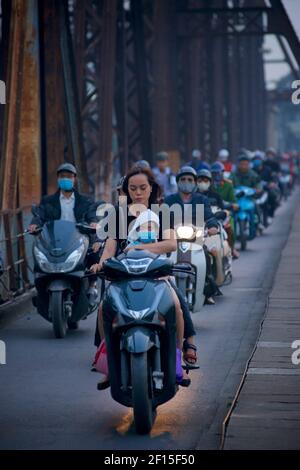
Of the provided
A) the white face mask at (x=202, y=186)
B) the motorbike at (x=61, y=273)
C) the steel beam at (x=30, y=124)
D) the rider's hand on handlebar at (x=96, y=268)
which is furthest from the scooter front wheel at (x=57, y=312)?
the white face mask at (x=202, y=186)

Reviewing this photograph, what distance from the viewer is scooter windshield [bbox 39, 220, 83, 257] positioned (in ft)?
37.8

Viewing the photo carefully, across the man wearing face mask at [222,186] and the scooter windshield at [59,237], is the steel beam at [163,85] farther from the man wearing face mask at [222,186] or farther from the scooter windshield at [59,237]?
the scooter windshield at [59,237]

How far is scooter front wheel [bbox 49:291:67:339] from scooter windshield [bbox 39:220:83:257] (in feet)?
1.31

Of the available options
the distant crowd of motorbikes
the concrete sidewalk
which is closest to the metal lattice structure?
the distant crowd of motorbikes

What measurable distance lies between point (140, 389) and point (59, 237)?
174 inches

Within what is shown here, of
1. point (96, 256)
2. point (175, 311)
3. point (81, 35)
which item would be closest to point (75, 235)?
point (96, 256)

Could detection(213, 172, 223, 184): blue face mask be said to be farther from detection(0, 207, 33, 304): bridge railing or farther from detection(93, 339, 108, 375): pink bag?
detection(93, 339, 108, 375): pink bag

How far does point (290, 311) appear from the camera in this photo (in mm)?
12102

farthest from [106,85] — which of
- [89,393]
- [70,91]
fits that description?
Result: [89,393]

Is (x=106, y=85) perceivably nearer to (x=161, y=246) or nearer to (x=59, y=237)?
(x=59, y=237)

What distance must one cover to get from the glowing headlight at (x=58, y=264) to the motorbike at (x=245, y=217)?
32.9 ft

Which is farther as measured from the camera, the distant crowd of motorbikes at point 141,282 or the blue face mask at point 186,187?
the blue face mask at point 186,187

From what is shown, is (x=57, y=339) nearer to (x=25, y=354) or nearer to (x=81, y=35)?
(x=25, y=354)

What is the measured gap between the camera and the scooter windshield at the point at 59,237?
11.5 m
